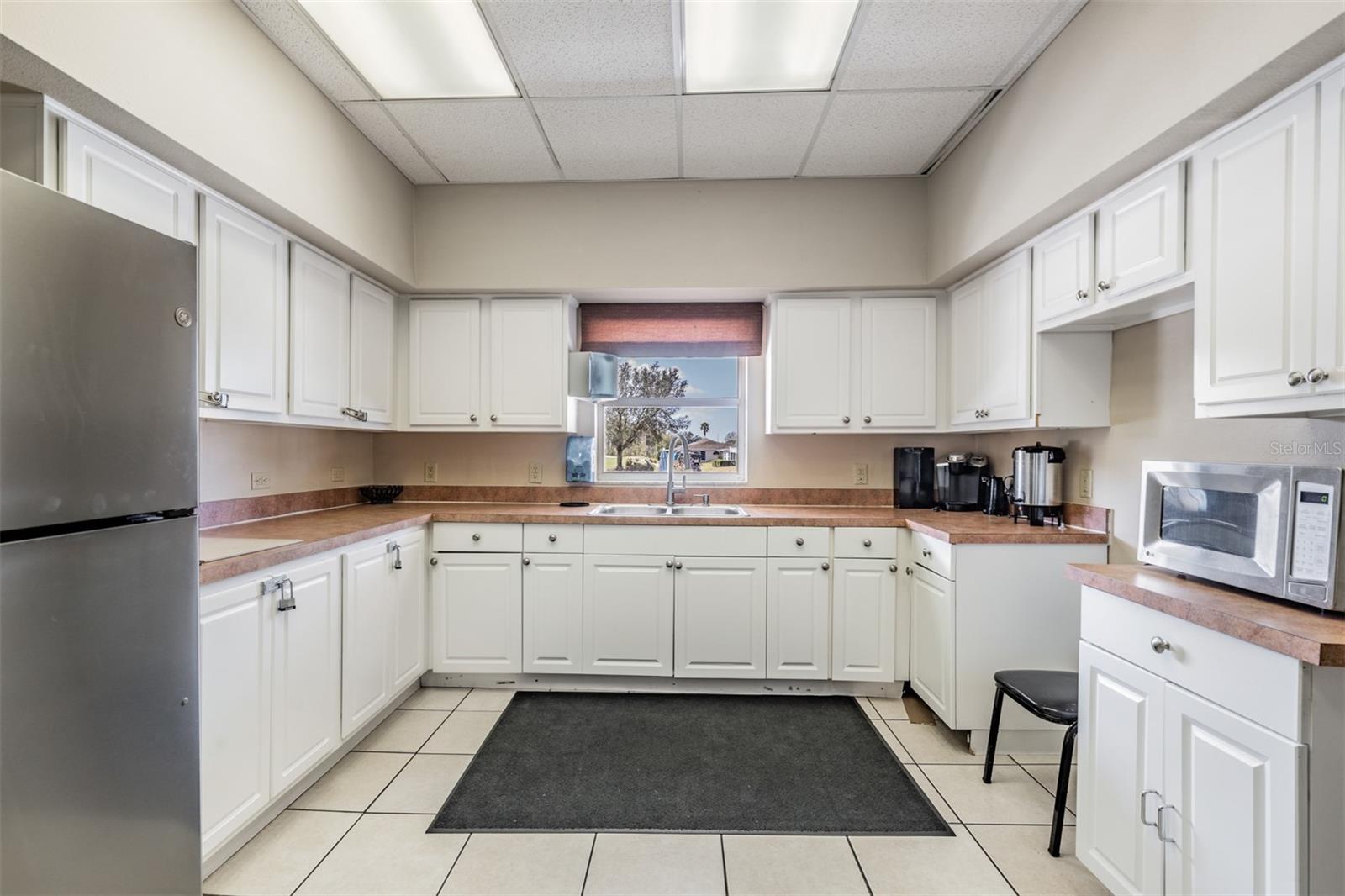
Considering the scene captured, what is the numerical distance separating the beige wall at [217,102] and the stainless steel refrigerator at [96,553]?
1.97ft

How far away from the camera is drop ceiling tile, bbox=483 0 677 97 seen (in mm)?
1807

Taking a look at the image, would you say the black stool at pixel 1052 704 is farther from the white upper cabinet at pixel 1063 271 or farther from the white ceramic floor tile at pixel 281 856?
the white ceramic floor tile at pixel 281 856

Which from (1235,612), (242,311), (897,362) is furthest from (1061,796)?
(242,311)

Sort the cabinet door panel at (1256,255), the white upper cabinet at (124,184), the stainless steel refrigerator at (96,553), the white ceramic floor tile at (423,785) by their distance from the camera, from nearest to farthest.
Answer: the stainless steel refrigerator at (96,553), the cabinet door panel at (1256,255), the white upper cabinet at (124,184), the white ceramic floor tile at (423,785)

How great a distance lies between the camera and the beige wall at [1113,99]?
1.26 metres

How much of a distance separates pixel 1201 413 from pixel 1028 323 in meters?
0.89

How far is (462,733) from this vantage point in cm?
240

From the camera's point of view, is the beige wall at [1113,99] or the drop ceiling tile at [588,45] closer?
the beige wall at [1113,99]

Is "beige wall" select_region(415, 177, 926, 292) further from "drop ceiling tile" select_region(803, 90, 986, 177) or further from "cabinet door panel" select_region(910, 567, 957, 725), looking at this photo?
"cabinet door panel" select_region(910, 567, 957, 725)

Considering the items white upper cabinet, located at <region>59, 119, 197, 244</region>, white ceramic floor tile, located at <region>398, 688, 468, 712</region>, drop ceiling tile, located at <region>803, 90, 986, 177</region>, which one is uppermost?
drop ceiling tile, located at <region>803, 90, 986, 177</region>

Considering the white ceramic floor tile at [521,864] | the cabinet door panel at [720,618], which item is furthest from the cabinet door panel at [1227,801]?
the cabinet door panel at [720,618]

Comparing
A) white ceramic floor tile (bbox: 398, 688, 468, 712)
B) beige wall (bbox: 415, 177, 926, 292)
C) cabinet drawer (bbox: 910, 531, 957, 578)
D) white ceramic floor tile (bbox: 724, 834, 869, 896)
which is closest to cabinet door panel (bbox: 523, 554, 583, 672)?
white ceramic floor tile (bbox: 398, 688, 468, 712)

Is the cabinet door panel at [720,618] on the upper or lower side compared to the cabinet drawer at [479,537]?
lower

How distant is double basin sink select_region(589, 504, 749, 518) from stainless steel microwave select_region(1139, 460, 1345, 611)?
64.4 inches
